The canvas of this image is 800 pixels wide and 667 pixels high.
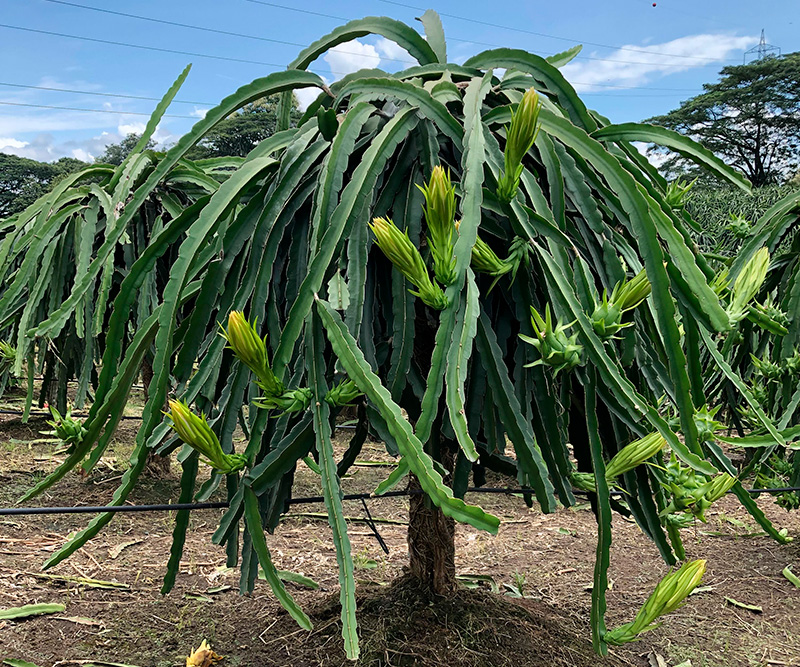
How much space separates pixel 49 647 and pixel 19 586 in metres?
0.50

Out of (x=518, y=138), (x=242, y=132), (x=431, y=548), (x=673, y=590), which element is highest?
(x=242, y=132)

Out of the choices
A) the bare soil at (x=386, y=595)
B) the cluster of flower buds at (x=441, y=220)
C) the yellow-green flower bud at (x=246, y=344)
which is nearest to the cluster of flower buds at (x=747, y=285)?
the cluster of flower buds at (x=441, y=220)

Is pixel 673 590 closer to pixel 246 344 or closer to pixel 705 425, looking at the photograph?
pixel 705 425

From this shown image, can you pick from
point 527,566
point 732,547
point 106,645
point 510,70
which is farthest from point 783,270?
point 106,645

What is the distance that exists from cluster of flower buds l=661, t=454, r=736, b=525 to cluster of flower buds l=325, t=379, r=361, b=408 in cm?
51

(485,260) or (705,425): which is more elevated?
(485,260)

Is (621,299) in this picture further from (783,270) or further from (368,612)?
(783,270)

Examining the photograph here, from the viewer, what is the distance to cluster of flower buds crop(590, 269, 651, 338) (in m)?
1.01

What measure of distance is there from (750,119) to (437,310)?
31.2 meters

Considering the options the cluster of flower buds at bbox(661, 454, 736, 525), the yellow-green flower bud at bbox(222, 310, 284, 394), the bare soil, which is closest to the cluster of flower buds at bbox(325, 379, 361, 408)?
the yellow-green flower bud at bbox(222, 310, 284, 394)

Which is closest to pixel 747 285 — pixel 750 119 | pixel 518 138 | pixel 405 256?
pixel 518 138

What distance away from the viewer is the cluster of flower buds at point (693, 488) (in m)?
1.09

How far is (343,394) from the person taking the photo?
1119 mm

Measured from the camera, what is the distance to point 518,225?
1.15 m
